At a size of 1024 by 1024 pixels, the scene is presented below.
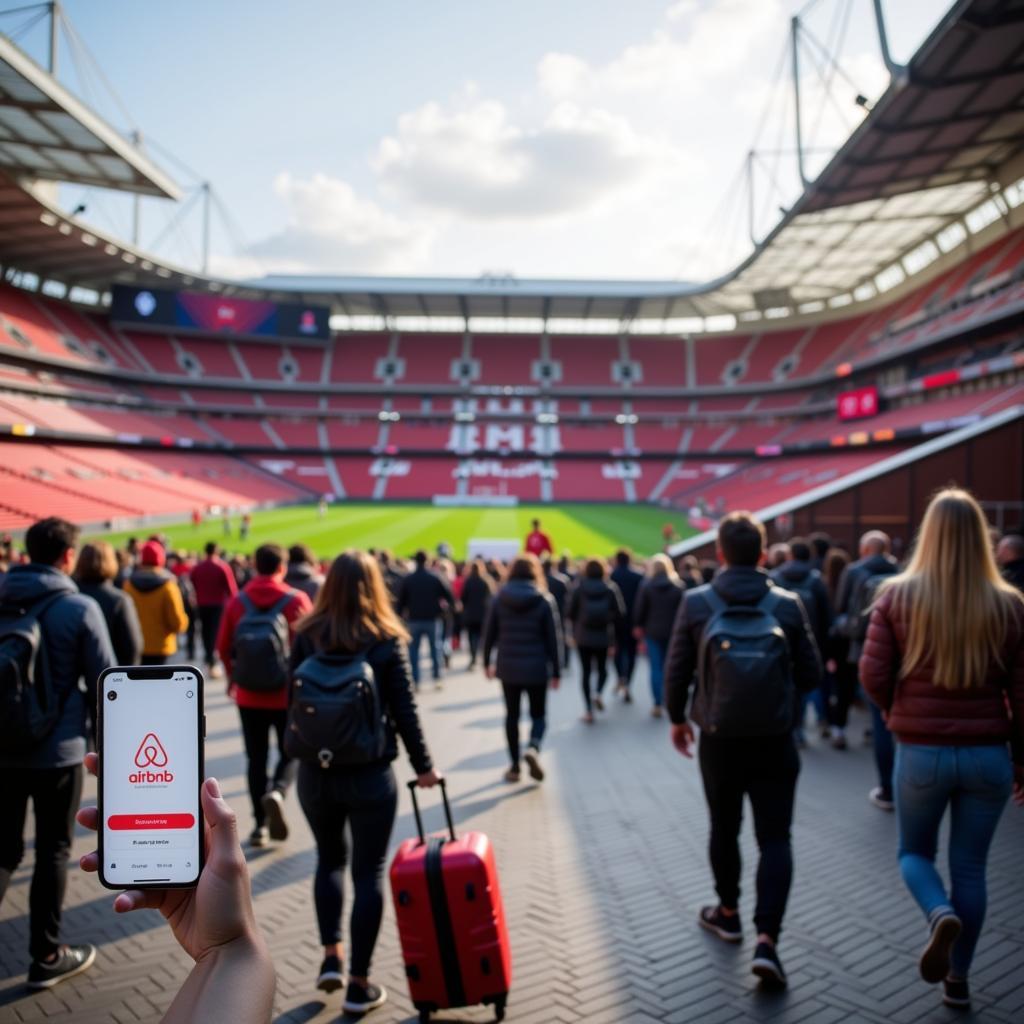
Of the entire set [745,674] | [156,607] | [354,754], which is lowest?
[354,754]

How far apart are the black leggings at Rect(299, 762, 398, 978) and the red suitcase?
0.28 metres

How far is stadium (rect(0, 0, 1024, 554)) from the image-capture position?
2745 centimetres

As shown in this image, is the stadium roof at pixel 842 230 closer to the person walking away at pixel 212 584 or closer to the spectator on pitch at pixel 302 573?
the spectator on pitch at pixel 302 573

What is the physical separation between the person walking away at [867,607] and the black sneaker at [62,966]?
→ 5138mm

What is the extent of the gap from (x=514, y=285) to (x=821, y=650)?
49.5m

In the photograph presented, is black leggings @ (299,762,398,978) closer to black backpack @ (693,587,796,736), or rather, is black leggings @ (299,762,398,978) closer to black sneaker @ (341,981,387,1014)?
black sneaker @ (341,981,387,1014)

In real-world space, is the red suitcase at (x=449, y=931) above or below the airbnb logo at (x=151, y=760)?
below

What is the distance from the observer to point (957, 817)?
125 inches

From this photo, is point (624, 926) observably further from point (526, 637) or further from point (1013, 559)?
point (1013, 559)

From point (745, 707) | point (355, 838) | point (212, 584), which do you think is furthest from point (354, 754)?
point (212, 584)

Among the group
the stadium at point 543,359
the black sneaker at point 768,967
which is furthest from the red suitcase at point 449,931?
the stadium at point 543,359

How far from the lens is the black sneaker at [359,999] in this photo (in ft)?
10.9

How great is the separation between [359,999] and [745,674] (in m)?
2.25

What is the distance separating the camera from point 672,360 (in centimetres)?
6000
